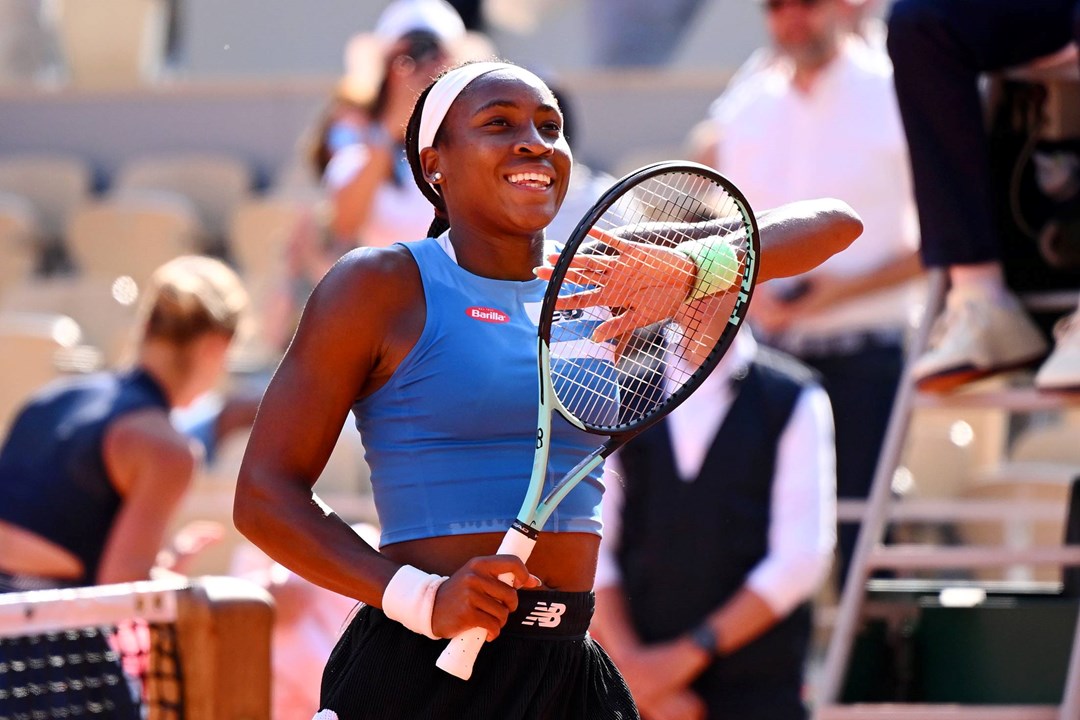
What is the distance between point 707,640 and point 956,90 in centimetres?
144

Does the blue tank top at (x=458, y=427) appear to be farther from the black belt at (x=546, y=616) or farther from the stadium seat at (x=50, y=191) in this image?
the stadium seat at (x=50, y=191)

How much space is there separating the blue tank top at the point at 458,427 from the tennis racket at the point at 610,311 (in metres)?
0.05

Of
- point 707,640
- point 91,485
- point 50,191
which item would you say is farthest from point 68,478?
point 50,191

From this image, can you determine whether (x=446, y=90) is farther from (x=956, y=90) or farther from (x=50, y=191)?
(x=50, y=191)

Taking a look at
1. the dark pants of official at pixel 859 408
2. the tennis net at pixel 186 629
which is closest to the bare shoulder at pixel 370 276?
the tennis net at pixel 186 629

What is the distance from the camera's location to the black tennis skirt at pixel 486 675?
2.32m

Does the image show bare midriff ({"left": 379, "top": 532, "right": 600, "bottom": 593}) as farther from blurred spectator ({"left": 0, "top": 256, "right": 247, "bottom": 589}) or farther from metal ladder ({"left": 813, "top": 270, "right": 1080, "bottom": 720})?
blurred spectator ({"left": 0, "top": 256, "right": 247, "bottom": 589})

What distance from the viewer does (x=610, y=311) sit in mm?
2453

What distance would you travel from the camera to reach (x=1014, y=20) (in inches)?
151

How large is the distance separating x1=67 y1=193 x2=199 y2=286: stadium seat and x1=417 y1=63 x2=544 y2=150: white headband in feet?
22.0

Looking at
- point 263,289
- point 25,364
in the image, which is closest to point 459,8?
point 263,289

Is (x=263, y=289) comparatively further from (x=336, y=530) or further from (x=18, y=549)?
→ (x=336, y=530)

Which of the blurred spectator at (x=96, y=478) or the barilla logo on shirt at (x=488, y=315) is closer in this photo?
the barilla logo on shirt at (x=488, y=315)

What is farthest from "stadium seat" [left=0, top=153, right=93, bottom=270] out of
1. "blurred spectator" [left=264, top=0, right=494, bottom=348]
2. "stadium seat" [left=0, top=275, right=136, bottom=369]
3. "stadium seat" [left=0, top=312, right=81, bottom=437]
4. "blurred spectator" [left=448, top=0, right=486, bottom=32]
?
"blurred spectator" [left=264, top=0, right=494, bottom=348]
